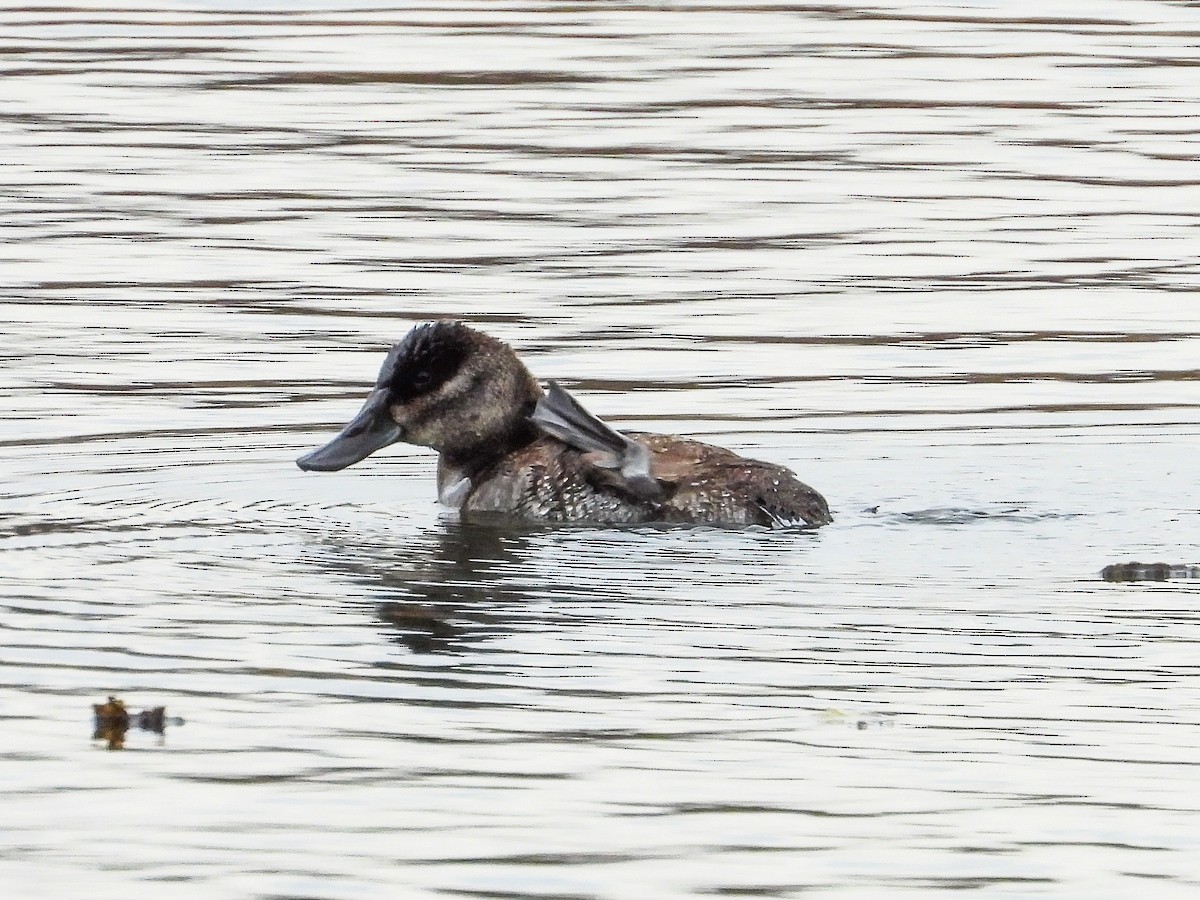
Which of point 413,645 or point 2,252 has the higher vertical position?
point 2,252

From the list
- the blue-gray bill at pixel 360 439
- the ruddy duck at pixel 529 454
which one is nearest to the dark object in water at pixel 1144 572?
the ruddy duck at pixel 529 454

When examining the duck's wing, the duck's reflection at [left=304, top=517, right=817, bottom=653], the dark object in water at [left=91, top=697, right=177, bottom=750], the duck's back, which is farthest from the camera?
the duck's wing

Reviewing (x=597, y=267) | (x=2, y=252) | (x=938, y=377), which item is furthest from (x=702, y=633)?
(x=2, y=252)

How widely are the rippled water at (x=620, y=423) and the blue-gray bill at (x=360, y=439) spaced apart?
20 cm

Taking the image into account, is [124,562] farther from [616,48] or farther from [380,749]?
[616,48]

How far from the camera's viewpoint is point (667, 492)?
9.48m

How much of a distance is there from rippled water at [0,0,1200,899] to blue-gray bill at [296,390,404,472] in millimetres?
200

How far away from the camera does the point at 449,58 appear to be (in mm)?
21438

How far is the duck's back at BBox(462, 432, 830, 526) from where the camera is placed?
941cm

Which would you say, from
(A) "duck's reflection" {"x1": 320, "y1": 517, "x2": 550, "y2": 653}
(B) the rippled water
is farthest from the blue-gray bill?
(A) "duck's reflection" {"x1": 320, "y1": 517, "x2": 550, "y2": 653}

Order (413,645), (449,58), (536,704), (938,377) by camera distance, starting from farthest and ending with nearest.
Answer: (449,58)
(938,377)
(413,645)
(536,704)

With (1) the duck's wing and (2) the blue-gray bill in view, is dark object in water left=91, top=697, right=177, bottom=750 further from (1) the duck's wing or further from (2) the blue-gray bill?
(2) the blue-gray bill

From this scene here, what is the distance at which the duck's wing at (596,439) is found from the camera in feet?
31.2

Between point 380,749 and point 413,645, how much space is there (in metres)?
1.26
